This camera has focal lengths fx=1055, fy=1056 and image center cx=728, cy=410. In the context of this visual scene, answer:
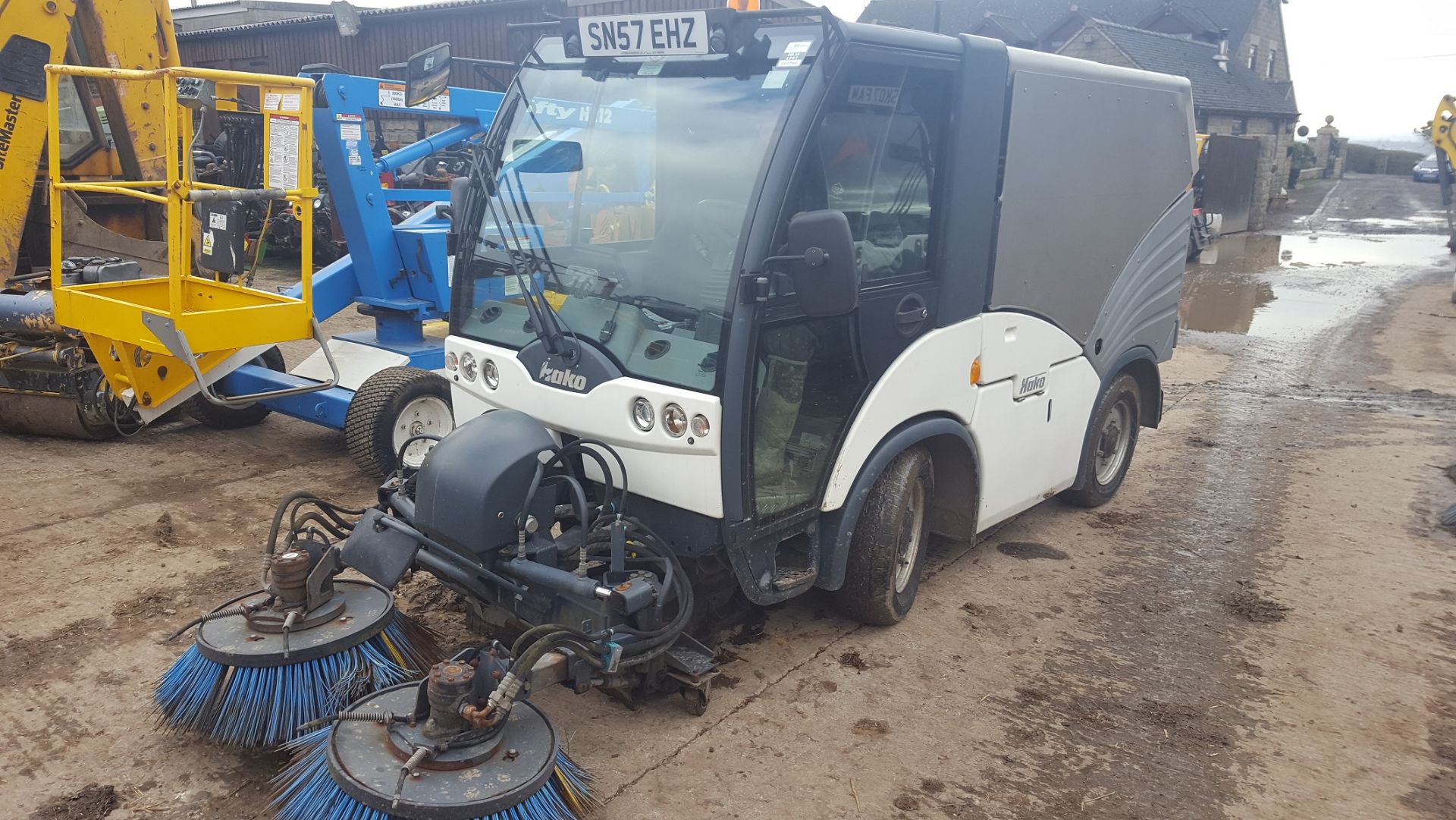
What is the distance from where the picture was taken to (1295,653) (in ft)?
14.1

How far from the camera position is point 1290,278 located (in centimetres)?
1697

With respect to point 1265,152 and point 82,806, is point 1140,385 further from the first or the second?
point 1265,152

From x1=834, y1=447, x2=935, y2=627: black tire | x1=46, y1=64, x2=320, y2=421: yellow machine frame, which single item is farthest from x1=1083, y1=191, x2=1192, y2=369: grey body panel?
x1=46, y1=64, x2=320, y2=421: yellow machine frame

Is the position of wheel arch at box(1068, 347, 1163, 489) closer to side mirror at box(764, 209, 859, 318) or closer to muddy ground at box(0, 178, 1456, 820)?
muddy ground at box(0, 178, 1456, 820)

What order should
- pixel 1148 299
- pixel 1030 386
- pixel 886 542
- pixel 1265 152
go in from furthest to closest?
1. pixel 1265 152
2. pixel 1148 299
3. pixel 1030 386
4. pixel 886 542

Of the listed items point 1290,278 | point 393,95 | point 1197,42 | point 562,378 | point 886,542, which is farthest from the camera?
Result: point 1197,42

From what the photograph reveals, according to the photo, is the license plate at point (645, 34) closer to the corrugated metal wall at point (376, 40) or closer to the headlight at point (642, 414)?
the headlight at point (642, 414)

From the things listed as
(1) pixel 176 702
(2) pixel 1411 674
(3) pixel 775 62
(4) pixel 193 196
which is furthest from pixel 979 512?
(4) pixel 193 196

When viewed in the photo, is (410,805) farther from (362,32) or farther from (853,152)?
(362,32)

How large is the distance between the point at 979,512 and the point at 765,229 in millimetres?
1950

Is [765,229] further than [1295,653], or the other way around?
[1295,653]

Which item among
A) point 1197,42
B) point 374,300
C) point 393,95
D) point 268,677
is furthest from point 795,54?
point 1197,42

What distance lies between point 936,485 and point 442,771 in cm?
261

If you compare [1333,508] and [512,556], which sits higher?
[512,556]
